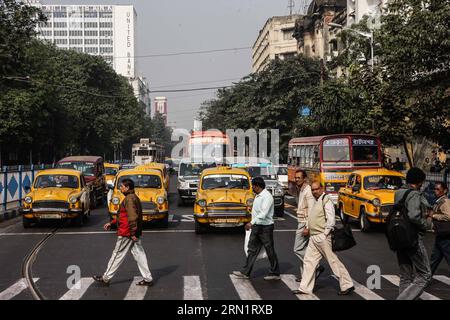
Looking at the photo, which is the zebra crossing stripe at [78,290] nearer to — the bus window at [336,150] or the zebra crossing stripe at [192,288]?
the zebra crossing stripe at [192,288]

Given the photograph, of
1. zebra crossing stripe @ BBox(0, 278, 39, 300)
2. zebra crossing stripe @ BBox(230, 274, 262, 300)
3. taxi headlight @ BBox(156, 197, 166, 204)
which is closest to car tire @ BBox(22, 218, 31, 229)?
taxi headlight @ BBox(156, 197, 166, 204)

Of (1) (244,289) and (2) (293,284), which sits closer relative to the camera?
(1) (244,289)

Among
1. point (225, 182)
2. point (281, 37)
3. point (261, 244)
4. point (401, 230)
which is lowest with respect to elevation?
point (261, 244)

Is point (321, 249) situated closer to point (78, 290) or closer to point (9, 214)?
point (78, 290)

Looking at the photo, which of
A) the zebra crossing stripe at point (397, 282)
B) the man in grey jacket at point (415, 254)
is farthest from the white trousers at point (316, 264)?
the man in grey jacket at point (415, 254)

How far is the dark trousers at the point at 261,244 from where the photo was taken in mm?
10656

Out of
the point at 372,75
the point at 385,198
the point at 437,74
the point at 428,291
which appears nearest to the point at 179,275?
the point at 428,291

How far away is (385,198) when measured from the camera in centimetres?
1734

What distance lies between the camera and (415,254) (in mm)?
7906

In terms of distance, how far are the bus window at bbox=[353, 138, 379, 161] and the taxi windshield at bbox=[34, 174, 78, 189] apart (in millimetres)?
11402

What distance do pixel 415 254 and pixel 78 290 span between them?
5286 mm

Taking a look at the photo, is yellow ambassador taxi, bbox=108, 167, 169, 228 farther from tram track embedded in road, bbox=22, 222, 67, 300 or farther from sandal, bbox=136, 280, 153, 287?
sandal, bbox=136, 280, 153, 287

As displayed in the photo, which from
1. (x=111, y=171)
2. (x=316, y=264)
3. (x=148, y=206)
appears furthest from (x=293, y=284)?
(x=111, y=171)

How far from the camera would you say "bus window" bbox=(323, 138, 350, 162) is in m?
24.9
